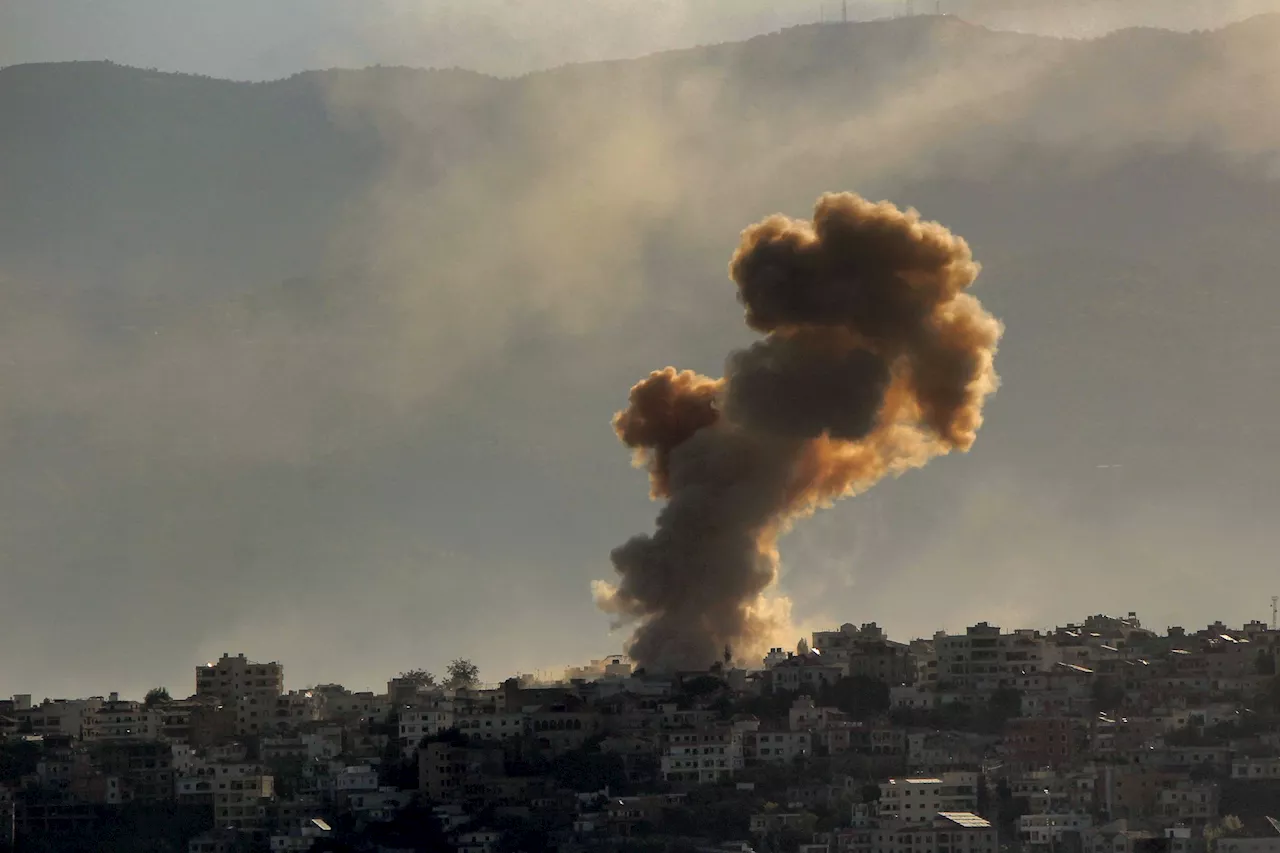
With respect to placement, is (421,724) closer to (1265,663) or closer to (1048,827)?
(1048,827)

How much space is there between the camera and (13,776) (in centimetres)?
12131

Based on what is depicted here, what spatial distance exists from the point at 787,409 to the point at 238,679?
61.1 ft

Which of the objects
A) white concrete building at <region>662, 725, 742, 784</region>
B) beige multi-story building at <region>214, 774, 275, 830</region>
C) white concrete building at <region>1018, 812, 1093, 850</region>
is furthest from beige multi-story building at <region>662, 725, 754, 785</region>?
beige multi-story building at <region>214, 774, 275, 830</region>

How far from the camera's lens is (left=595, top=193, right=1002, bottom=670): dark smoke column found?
125m

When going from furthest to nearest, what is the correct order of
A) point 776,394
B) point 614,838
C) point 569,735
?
1. point 776,394
2. point 569,735
3. point 614,838

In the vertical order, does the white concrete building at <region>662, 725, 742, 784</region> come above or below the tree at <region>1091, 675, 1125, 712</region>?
below

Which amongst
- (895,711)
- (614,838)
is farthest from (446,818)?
(895,711)

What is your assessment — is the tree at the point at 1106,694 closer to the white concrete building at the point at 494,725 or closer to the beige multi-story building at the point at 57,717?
the white concrete building at the point at 494,725

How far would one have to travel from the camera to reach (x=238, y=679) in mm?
132500

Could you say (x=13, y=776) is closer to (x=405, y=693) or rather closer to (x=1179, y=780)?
(x=405, y=693)

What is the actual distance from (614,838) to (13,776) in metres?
21.3

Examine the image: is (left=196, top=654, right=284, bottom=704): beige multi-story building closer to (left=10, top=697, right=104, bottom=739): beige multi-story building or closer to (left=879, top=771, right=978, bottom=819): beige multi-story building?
(left=10, top=697, right=104, bottom=739): beige multi-story building

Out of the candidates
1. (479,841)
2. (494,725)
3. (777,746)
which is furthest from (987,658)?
(479,841)

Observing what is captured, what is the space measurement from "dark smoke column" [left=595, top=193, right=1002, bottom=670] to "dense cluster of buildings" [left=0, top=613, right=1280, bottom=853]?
2439 millimetres
